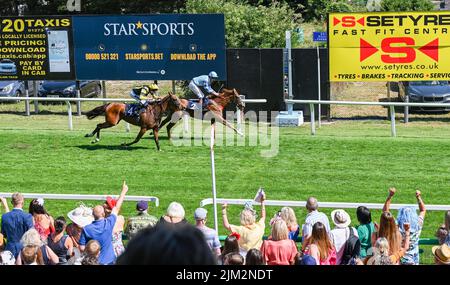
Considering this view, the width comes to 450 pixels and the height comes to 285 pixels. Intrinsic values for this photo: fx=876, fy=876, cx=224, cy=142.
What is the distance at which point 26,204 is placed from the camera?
43.0ft

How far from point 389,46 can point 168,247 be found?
18599 millimetres

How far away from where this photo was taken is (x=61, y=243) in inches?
316

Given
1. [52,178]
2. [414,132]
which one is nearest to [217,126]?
[414,132]

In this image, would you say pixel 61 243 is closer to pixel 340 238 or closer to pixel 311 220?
pixel 311 220

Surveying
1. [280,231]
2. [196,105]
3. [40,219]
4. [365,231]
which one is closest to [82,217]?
[40,219]

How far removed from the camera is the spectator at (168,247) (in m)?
2.49

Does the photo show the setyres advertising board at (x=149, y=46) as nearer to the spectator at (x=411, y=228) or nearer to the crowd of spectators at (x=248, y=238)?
the crowd of spectators at (x=248, y=238)

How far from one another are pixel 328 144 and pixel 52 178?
5.52 metres

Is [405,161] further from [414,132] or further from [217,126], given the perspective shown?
[217,126]

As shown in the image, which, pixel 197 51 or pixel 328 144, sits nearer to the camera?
pixel 328 144

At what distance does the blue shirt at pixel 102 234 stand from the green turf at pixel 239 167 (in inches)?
156

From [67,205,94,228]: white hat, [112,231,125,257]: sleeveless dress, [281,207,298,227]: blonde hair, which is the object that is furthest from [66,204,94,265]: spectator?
[281,207,298,227]: blonde hair

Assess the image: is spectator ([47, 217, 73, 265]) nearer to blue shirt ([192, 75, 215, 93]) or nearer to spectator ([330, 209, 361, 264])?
spectator ([330, 209, 361, 264])

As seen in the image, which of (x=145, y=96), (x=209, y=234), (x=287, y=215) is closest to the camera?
(x=209, y=234)
